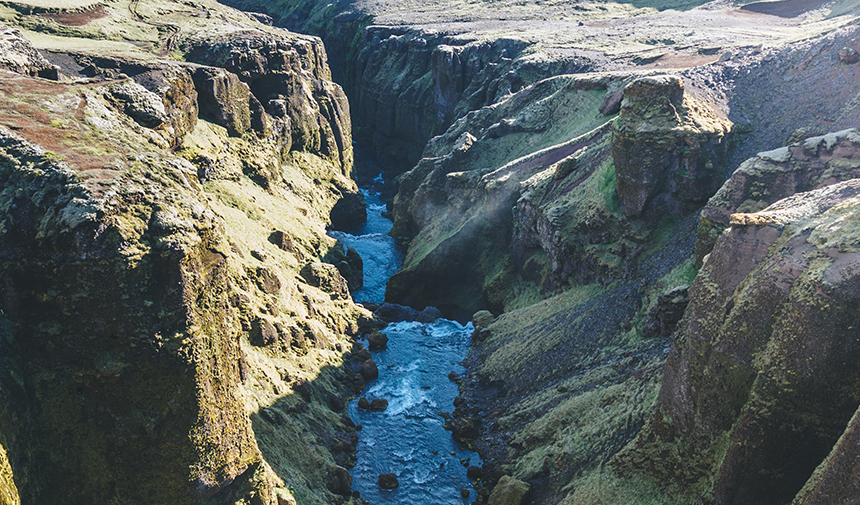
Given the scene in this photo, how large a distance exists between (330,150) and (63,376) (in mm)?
59722

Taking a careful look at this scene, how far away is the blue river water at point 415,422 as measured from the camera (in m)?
28.5

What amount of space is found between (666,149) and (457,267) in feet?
64.5

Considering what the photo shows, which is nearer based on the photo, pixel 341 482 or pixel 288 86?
pixel 341 482

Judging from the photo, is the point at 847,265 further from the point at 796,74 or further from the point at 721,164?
the point at 796,74

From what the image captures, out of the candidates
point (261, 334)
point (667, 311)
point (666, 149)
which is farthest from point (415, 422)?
point (666, 149)

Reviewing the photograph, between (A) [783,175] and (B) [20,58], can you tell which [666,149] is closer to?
(A) [783,175]

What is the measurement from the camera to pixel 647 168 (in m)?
34.5

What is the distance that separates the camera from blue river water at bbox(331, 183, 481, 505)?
28.5 m

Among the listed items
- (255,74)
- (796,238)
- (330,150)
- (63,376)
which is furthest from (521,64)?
(63,376)

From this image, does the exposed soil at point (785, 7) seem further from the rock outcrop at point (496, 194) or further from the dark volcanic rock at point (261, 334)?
the dark volcanic rock at point (261, 334)

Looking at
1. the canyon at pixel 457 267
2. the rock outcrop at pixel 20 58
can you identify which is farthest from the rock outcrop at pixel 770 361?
the rock outcrop at pixel 20 58

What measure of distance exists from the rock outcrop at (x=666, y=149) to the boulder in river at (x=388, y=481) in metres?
20.6

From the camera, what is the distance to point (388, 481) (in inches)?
1118

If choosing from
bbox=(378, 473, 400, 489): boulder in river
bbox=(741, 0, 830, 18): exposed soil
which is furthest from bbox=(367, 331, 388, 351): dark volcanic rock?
bbox=(741, 0, 830, 18): exposed soil
